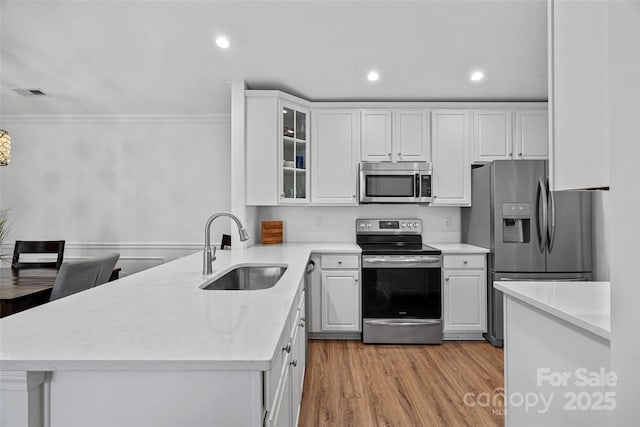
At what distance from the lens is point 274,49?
8.79 feet

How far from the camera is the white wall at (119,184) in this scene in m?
4.08

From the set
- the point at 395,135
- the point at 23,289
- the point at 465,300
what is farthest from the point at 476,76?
the point at 23,289

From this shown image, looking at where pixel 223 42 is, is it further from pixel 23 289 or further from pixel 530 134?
pixel 530 134

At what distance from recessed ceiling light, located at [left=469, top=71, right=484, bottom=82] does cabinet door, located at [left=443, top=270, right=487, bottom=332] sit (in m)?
1.76

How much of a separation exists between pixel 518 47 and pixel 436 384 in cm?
258

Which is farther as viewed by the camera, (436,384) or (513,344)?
(436,384)

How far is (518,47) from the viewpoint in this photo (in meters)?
2.62

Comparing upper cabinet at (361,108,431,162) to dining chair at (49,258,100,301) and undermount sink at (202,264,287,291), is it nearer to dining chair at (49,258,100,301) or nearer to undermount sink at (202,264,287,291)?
undermount sink at (202,264,287,291)

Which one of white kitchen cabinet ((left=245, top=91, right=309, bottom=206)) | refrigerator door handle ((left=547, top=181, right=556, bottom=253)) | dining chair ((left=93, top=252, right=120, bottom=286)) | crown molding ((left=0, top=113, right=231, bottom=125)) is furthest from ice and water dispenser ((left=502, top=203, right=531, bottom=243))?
dining chair ((left=93, top=252, right=120, bottom=286))

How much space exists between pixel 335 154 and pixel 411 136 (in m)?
0.81

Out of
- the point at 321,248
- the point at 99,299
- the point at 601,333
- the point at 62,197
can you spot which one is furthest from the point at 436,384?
the point at 62,197

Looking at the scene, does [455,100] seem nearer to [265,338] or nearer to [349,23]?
[349,23]

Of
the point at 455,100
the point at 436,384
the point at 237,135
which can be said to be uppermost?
the point at 455,100

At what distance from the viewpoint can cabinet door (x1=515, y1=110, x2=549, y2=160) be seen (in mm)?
3529
